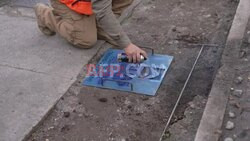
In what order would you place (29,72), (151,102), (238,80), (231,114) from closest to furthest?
(231,114)
(151,102)
(238,80)
(29,72)

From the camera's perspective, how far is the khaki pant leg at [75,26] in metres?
3.56

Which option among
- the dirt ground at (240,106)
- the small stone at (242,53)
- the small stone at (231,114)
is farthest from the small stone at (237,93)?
the small stone at (242,53)

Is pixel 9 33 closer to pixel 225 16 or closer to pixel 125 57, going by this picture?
pixel 125 57

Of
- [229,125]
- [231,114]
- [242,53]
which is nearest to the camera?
[229,125]

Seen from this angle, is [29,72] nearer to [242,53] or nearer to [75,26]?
[75,26]

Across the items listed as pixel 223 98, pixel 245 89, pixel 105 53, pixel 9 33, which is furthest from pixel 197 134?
pixel 9 33

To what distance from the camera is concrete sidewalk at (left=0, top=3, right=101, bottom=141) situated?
9.22 feet

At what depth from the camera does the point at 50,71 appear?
3354 mm

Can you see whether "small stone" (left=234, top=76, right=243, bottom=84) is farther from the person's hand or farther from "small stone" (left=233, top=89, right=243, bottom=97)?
the person's hand

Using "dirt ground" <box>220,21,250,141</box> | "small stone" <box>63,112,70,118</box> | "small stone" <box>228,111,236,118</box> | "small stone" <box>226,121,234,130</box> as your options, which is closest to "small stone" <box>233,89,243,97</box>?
"dirt ground" <box>220,21,250,141</box>

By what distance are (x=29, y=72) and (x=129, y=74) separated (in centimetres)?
89

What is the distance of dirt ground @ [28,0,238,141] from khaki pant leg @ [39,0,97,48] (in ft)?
0.66

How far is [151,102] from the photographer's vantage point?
3.01 m

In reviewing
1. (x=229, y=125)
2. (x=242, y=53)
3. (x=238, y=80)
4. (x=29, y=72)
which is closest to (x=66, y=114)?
(x=29, y=72)
